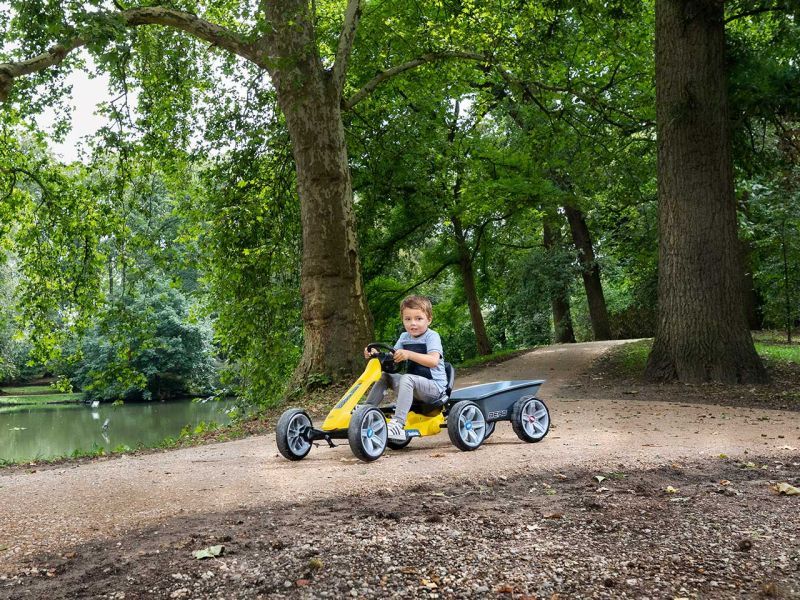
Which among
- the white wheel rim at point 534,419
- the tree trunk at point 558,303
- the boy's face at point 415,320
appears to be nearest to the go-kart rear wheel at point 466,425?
the white wheel rim at point 534,419

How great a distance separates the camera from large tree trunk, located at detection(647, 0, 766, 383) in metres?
11.5

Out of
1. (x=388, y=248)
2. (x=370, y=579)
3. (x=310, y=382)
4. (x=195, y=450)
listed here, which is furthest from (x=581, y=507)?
(x=388, y=248)

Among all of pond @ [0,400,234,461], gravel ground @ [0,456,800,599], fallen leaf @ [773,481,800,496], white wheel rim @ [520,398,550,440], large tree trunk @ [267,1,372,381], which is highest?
large tree trunk @ [267,1,372,381]

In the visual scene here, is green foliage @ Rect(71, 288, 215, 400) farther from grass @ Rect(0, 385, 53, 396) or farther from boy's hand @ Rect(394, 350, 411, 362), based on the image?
boy's hand @ Rect(394, 350, 411, 362)

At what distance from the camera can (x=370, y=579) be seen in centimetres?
315

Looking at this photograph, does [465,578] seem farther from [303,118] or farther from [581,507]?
[303,118]

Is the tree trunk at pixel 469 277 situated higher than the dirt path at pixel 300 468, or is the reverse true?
the tree trunk at pixel 469 277

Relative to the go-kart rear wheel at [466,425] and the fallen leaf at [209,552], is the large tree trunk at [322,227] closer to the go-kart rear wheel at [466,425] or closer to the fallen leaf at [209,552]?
the go-kart rear wheel at [466,425]

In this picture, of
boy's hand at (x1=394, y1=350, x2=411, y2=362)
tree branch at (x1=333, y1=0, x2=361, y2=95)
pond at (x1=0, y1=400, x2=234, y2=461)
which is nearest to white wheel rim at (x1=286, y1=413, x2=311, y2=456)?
boy's hand at (x1=394, y1=350, x2=411, y2=362)

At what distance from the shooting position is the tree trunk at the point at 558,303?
25703 mm

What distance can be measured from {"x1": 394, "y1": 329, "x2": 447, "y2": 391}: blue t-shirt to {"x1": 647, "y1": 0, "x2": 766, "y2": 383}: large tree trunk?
21.6 ft

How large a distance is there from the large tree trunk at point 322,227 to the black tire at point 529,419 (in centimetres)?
559

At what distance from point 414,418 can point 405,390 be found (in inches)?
18.2

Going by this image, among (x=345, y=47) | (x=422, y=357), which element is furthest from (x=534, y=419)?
(x=345, y=47)
